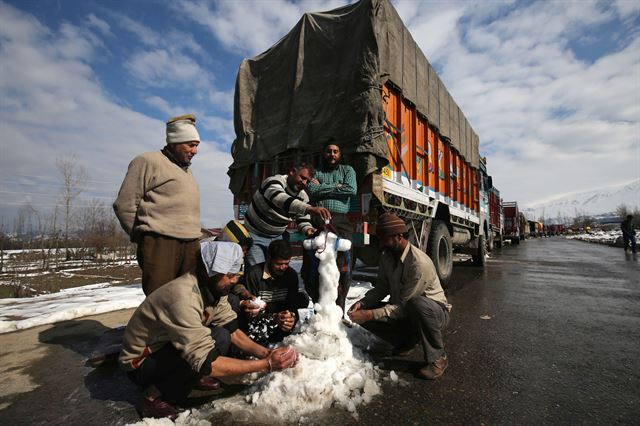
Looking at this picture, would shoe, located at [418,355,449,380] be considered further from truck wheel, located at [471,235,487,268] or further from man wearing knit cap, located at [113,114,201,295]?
truck wheel, located at [471,235,487,268]

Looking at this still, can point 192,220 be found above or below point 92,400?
above

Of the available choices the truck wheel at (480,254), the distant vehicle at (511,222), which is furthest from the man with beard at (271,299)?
the distant vehicle at (511,222)

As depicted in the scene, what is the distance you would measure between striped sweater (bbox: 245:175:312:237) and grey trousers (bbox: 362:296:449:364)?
102 centimetres

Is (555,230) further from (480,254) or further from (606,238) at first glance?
(480,254)

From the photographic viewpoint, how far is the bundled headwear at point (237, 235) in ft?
8.30

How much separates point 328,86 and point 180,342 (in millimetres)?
3264

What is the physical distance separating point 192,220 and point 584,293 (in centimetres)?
556

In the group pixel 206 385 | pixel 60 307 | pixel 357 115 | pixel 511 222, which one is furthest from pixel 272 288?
pixel 511 222

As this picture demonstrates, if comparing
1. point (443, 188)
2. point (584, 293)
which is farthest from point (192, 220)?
point (584, 293)

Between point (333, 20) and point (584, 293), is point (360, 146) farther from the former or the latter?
point (584, 293)

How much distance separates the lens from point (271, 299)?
253 centimetres

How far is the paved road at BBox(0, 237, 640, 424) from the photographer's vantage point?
62.1 inches

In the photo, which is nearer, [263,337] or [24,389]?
[24,389]

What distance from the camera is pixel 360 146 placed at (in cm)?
332
